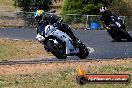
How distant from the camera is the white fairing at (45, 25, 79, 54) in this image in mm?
19156

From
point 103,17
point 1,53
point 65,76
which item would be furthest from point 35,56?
point 65,76

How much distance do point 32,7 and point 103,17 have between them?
2068cm

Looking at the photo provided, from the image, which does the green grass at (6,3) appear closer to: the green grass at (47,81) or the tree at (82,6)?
the tree at (82,6)

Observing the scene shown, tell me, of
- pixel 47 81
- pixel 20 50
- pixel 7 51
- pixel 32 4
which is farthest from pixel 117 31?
pixel 32 4

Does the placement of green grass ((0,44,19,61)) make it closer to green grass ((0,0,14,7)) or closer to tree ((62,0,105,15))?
tree ((62,0,105,15))

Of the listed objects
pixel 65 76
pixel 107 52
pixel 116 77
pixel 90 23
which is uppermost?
pixel 116 77

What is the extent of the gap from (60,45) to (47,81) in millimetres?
6929

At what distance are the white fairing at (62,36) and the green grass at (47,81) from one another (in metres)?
4.06

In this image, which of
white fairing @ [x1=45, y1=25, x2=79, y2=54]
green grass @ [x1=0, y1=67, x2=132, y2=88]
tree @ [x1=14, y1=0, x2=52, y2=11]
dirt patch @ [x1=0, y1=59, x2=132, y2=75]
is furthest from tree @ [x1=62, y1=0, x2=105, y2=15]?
green grass @ [x1=0, y1=67, x2=132, y2=88]

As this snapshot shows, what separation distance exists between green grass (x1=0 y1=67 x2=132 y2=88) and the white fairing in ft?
13.3

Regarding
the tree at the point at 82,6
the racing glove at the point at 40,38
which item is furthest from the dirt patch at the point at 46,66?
the tree at the point at 82,6

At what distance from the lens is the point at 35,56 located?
76.5 feet

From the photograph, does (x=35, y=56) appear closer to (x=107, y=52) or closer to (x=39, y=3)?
(x=107, y=52)

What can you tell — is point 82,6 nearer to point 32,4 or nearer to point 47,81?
point 32,4
